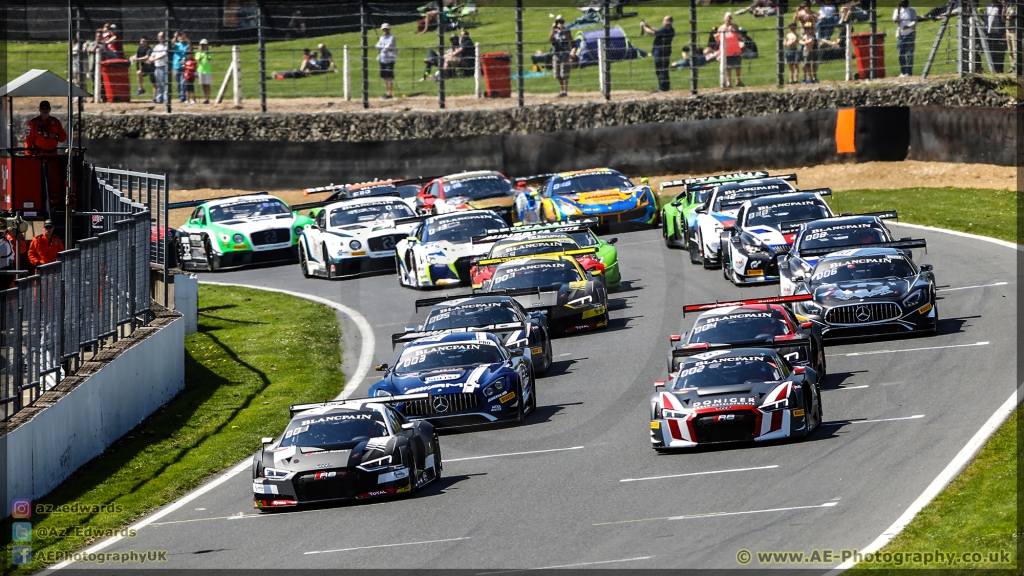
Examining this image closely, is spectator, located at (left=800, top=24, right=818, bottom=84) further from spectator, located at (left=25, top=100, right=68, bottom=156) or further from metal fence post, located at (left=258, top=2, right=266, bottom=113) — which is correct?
spectator, located at (left=25, top=100, right=68, bottom=156)

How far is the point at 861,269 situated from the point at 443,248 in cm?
883

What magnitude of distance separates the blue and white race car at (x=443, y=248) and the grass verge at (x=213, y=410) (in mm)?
1850

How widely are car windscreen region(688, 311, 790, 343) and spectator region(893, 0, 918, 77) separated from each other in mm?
19631

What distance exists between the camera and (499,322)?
71.9 ft

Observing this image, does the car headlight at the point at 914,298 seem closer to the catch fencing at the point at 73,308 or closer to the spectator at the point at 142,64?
the catch fencing at the point at 73,308

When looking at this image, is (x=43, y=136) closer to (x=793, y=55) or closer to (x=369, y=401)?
(x=369, y=401)

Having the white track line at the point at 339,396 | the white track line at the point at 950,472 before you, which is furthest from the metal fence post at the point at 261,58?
the white track line at the point at 950,472

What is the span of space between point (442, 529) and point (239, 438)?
245 inches

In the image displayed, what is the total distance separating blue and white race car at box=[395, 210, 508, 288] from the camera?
28.2 m

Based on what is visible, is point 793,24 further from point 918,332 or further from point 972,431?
point 972,431

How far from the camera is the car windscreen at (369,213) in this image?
31.0 metres

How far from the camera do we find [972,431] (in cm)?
1625

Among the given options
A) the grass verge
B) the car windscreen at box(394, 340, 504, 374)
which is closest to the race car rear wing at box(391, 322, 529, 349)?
the car windscreen at box(394, 340, 504, 374)

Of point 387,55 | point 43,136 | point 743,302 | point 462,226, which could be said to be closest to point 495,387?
point 743,302
